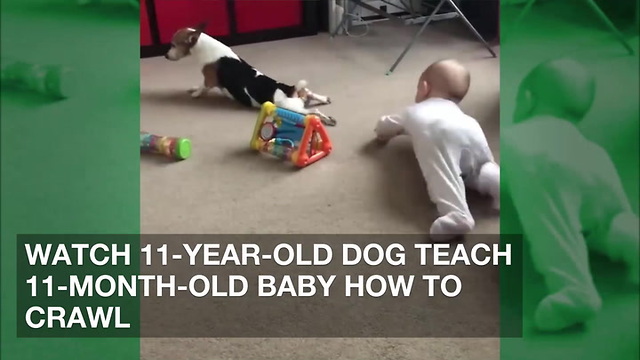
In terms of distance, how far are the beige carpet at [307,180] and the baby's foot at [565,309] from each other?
11cm

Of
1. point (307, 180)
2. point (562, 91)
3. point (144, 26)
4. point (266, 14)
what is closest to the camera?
point (562, 91)

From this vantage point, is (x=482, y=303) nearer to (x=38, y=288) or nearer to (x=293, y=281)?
(x=293, y=281)

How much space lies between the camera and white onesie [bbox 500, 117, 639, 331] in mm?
1259

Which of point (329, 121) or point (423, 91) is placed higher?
point (423, 91)

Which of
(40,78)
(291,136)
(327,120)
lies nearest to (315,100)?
(327,120)

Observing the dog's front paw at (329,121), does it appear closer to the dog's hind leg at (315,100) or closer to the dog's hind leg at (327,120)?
the dog's hind leg at (327,120)

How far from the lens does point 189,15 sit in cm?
317

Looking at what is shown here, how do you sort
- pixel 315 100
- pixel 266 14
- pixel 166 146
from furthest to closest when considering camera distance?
1. pixel 266 14
2. pixel 315 100
3. pixel 166 146

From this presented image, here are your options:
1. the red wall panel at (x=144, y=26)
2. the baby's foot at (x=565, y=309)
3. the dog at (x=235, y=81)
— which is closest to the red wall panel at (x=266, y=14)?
the red wall panel at (x=144, y=26)

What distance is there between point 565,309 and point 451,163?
0.54 m

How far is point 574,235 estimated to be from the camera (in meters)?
1.29

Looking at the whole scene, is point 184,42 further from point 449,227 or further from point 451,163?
point 449,227

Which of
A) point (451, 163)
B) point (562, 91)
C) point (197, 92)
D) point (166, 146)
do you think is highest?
point (562, 91)

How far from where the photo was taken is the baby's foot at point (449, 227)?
1565 millimetres
